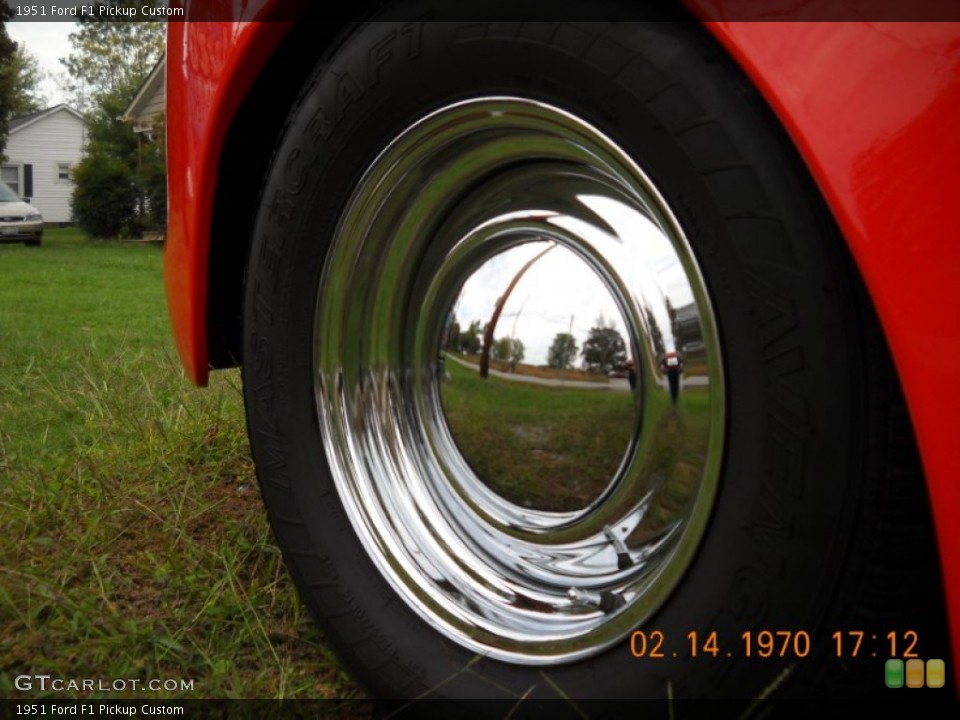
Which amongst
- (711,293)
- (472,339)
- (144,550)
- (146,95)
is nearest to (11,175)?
(146,95)

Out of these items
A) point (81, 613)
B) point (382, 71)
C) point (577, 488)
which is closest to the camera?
point (382, 71)

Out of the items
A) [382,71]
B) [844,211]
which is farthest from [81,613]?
[844,211]

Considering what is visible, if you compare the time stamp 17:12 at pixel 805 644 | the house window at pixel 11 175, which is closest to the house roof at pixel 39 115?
the house window at pixel 11 175

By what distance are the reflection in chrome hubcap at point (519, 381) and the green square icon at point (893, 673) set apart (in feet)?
0.87

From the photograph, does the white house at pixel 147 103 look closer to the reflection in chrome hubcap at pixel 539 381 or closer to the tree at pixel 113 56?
the tree at pixel 113 56

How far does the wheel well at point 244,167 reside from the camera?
1.65m

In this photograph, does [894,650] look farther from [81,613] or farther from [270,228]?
[81,613]

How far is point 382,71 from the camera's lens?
4.94 feet

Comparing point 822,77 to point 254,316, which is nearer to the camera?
point 822,77

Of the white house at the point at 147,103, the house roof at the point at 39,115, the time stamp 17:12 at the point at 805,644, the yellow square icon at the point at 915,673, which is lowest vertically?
the yellow square icon at the point at 915,673

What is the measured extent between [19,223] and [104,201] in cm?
297

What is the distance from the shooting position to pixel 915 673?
3.90 ft

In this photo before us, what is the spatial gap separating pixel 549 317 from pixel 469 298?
20 cm
